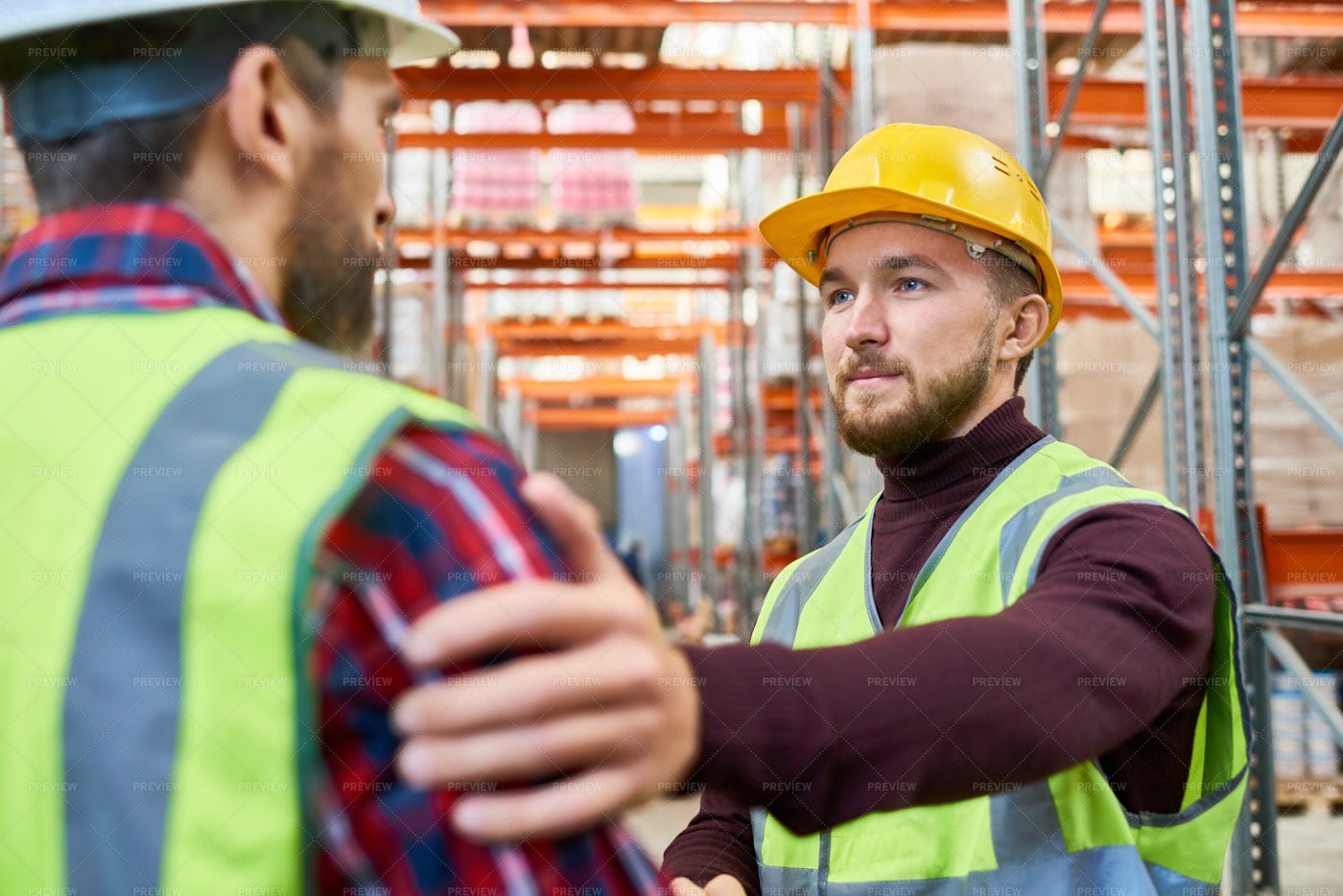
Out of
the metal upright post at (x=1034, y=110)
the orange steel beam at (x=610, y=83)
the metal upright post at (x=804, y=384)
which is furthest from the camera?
the metal upright post at (x=804, y=384)

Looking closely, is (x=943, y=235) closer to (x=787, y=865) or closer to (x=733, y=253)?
(x=787, y=865)

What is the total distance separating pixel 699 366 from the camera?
56.6 ft

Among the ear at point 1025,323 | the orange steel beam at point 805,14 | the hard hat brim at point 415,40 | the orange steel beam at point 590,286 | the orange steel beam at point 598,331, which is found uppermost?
the orange steel beam at point 805,14

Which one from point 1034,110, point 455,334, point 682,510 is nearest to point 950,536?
point 1034,110

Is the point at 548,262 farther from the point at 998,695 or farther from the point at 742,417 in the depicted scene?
the point at 998,695

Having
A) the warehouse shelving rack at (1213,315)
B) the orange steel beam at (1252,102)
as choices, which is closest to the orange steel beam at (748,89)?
the orange steel beam at (1252,102)

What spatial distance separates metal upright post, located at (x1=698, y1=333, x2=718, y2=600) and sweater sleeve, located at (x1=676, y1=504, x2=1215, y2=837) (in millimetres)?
13307

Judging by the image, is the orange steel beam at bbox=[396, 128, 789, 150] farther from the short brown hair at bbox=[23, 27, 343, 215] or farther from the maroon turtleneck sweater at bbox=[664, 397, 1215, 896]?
the short brown hair at bbox=[23, 27, 343, 215]

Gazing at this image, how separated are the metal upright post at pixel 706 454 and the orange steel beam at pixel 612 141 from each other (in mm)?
6213

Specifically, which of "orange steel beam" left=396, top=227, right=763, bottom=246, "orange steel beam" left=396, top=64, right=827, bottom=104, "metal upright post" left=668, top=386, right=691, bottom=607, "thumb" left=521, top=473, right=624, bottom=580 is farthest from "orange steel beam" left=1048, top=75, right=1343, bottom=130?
"metal upright post" left=668, top=386, right=691, bottom=607

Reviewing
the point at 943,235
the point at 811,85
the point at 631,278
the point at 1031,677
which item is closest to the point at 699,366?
the point at 631,278

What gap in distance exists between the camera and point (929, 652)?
A: 1310 mm

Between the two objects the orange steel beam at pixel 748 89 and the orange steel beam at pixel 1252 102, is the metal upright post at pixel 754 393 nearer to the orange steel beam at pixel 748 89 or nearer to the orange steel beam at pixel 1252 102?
the orange steel beam at pixel 748 89

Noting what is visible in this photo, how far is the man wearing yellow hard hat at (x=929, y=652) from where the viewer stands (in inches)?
31.5
